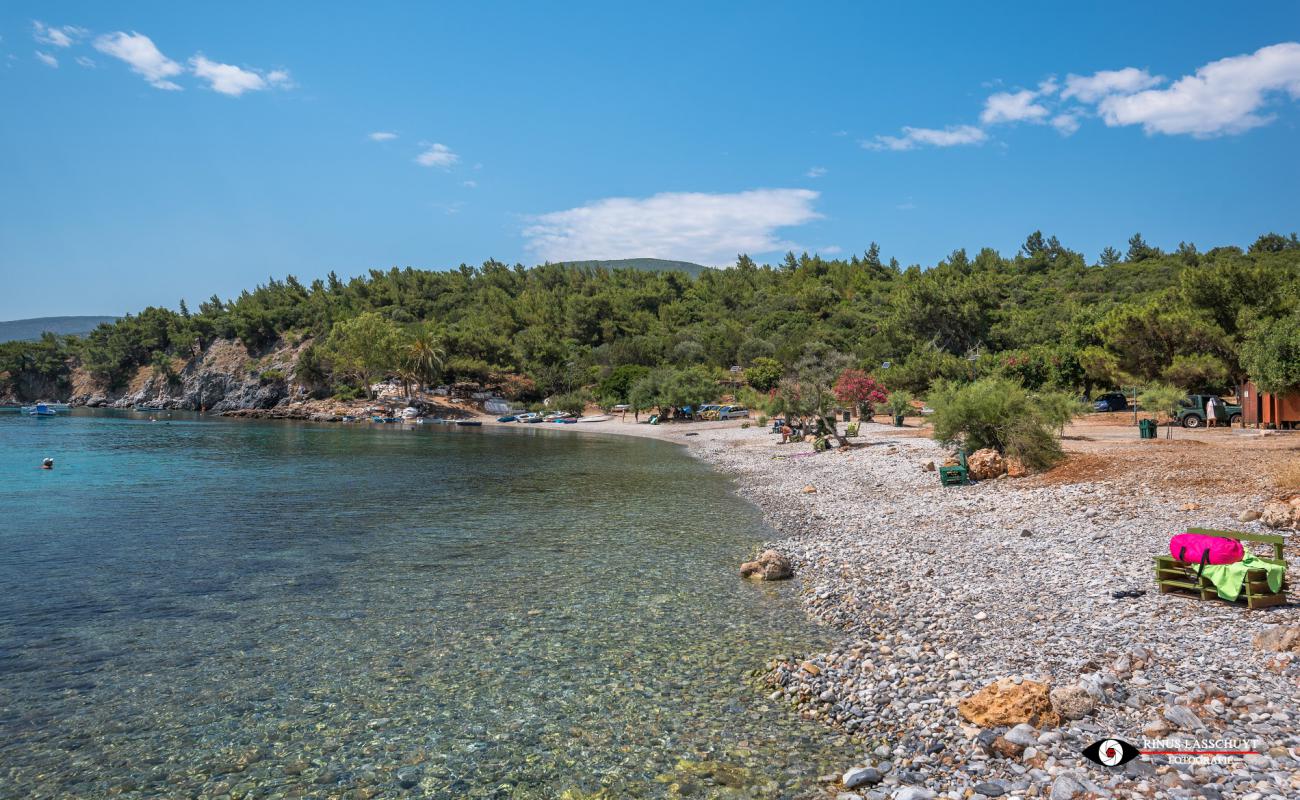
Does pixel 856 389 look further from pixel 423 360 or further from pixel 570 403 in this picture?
pixel 423 360

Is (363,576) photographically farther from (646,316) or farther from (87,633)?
(646,316)

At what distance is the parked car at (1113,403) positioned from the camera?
54.4 metres

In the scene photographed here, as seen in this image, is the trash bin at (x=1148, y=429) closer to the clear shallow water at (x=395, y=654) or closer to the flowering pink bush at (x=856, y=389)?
the flowering pink bush at (x=856, y=389)

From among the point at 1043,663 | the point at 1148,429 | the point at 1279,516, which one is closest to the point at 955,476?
the point at 1279,516

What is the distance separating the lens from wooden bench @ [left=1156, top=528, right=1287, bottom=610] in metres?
9.19

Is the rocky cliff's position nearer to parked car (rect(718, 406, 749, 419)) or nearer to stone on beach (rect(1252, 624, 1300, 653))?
parked car (rect(718, 406, 749, 419))

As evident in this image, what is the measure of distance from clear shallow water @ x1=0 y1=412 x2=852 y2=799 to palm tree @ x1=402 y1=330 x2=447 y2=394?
88.4 m

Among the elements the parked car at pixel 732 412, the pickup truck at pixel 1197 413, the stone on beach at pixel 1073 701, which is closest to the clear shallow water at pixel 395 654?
the stone on beach at pixel 1073 701

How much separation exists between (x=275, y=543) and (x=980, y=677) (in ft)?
59.0

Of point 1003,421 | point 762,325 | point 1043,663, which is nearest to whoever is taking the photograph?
point 1043,663

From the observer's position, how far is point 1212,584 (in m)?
9.73

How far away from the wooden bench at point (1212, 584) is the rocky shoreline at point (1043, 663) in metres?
0.19

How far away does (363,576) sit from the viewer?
1577cm

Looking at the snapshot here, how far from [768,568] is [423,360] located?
105 m
